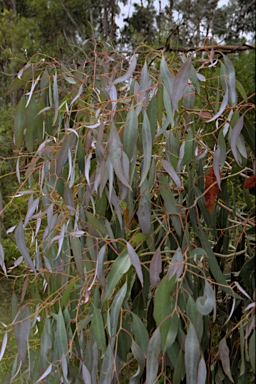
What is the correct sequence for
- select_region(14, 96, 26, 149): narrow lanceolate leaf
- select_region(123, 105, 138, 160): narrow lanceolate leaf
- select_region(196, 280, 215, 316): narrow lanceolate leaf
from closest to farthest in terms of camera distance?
select_region(196, 280, 215, 316): narrow lanceolate leaf → select_region(123, 105, 138, 160): narrow lanceolate leaf → select_region(14, 96, 26, 149): narrow lanceolate leaf

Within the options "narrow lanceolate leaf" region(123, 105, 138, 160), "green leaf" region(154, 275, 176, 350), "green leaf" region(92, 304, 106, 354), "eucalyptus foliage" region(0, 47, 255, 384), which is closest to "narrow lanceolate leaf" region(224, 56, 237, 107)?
"eucalyptus foliage" region(0, 47, 255, 384)

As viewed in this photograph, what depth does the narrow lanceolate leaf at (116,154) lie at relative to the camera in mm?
668

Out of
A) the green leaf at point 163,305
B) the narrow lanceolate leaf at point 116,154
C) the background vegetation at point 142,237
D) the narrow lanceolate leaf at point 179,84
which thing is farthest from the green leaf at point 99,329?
the narrow lanceolate leaf at point 179,84

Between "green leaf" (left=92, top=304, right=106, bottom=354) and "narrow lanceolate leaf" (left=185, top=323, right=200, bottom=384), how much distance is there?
151 mm

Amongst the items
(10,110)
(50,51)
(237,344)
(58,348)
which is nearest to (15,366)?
(58,348)

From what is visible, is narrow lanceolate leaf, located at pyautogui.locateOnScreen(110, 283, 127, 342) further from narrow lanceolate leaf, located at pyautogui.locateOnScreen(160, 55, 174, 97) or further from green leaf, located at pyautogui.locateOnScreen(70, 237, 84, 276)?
narrow lanceolate leaf, located at pyautogui.locateOnScreen(160, 55, 174, 97)

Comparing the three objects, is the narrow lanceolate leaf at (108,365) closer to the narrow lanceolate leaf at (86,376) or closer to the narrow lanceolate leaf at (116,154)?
the narrow lanceolate leaf at (86,376)

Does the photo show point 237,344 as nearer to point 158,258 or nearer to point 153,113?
point 158,258

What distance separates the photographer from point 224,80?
73cm

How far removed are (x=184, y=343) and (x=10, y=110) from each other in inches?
151

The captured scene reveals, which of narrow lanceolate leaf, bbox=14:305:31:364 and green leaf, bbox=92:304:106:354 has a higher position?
green leaf, bbox=92:304:106:354

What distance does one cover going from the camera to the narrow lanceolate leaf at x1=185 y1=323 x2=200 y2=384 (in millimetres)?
611

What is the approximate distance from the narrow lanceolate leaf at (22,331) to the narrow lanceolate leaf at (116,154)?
299 millimetres

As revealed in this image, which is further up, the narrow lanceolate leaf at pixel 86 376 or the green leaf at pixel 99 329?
the green leaf at pixel 99 329
